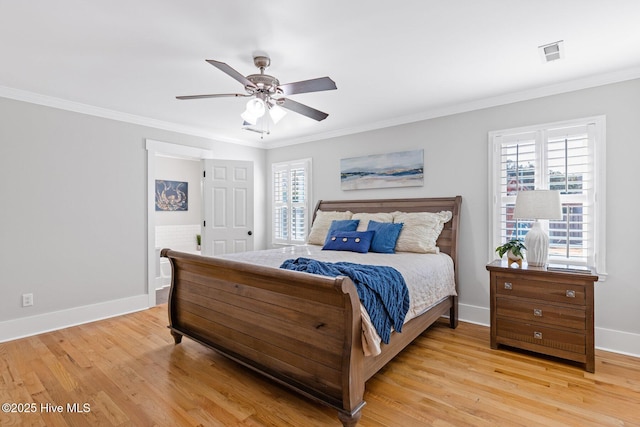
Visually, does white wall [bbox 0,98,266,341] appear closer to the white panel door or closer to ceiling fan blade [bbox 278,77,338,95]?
the white panel door

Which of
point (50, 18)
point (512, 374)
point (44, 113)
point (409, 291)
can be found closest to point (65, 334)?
point (44, 113)

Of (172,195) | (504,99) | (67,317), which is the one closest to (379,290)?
(504,99)

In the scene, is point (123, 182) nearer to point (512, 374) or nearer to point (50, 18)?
point (50, 18)

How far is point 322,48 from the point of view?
7.77ft

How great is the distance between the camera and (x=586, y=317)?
2.47 meters

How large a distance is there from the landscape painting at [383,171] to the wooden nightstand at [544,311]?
1.51m

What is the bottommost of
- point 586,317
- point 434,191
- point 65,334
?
point 65,334

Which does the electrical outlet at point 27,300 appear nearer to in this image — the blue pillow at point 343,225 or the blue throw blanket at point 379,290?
the blue throw blanket at point 379,290

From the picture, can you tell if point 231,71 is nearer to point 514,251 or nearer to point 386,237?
point 386,237

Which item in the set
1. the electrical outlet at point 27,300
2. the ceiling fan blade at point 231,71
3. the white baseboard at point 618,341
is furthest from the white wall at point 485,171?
the electrical outlet at point 27,300

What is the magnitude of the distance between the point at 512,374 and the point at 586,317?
0.72 m

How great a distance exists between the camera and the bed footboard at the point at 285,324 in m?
1.78

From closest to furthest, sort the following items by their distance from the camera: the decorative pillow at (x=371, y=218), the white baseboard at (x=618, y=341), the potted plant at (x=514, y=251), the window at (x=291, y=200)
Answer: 1. the white baseboard at (x=618, y=341)
2. the potted plant at (x=514, y=251)
3. the decorative pillow at (x=371, y=218)
4. the window at (x=291, y=200)

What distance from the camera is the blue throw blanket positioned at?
6.41ft
